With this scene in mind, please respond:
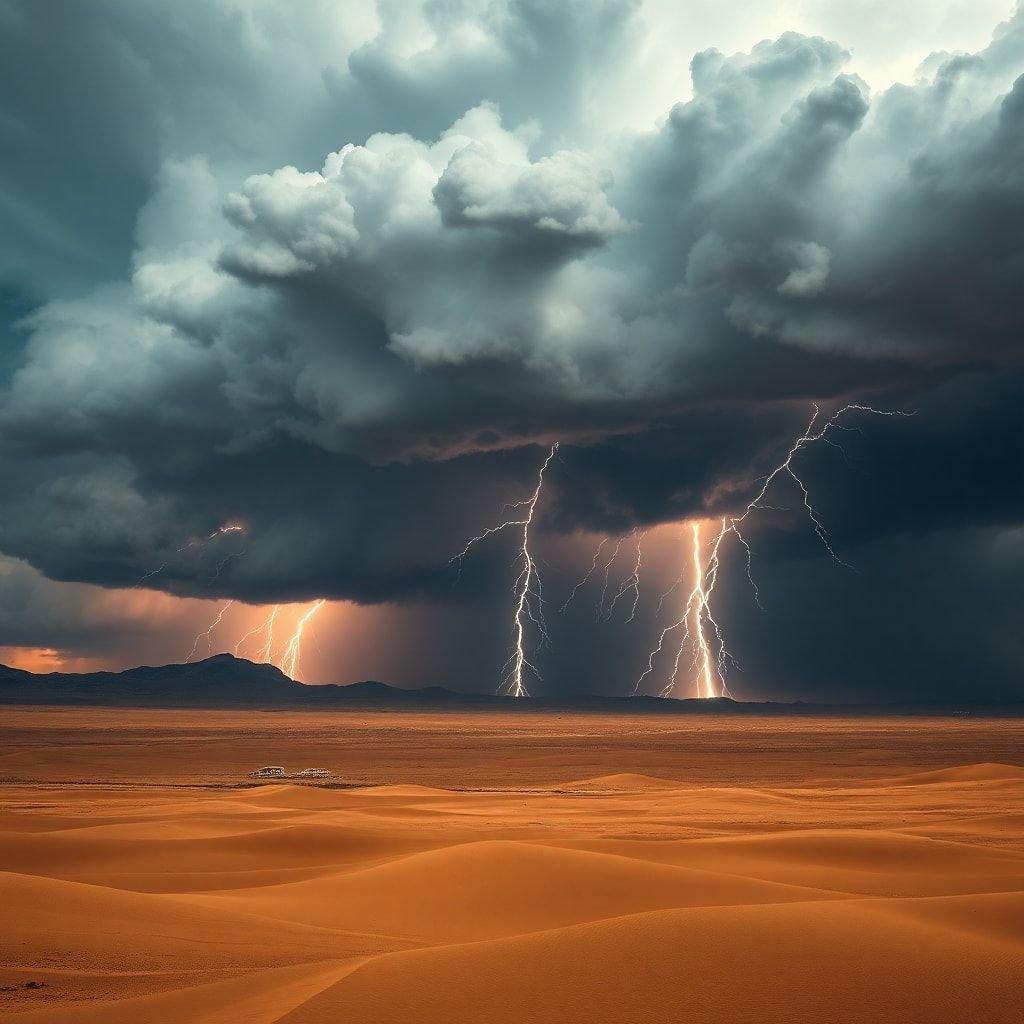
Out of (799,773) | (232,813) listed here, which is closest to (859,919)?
(232,813)

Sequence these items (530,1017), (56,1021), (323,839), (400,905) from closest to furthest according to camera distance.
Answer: (530,1017)
(56,1021)
(400,905)
(323,839)

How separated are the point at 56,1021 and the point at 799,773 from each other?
5556 centimetres

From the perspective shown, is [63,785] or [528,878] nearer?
[528,878]

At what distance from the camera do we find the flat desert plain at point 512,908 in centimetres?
816

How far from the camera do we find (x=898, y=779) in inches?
1877

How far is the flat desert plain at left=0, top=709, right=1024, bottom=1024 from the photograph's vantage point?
26.8 feet

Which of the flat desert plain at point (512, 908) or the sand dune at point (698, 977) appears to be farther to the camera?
the flat desert plain at point (512, 908)

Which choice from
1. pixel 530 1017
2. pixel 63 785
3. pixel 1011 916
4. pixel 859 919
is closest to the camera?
pixel 530 1017

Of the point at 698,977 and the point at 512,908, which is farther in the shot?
the point at 512,908

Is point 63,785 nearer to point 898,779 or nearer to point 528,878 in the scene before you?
point 528,878

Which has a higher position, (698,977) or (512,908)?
(698,977)

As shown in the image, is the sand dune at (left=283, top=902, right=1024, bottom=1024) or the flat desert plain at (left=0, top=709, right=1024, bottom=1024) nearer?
the sand dune at (left=283, top=902, right=1024, bottom=1024)

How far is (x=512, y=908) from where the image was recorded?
15.1 m

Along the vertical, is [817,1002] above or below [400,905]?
above
